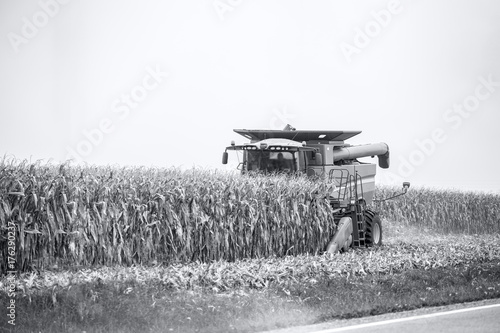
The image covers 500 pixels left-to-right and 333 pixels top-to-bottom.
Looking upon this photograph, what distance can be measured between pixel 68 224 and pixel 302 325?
5810 millimetres

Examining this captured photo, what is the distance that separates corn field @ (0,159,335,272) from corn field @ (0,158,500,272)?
2 cm

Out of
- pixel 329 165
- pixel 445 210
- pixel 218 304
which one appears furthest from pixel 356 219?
pixel 445 210

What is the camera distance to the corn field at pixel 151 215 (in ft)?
43.2

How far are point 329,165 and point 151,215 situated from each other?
7858mm

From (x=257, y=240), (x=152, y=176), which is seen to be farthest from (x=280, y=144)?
(x=152, y=176)

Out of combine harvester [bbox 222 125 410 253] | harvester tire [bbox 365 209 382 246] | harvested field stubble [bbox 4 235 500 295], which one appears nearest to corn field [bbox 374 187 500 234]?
harvester tire [bbox 365 209 382 246]

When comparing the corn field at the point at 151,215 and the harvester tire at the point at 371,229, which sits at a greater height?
the corn field at the point at 151,215

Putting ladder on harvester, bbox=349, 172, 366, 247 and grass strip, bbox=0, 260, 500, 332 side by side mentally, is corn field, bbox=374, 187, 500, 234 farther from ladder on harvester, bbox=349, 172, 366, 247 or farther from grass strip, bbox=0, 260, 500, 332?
grass strip, bbox=0, 260, 500, 332

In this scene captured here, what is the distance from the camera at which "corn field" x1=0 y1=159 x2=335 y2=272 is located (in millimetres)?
13164

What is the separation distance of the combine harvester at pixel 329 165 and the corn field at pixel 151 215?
1.17 m

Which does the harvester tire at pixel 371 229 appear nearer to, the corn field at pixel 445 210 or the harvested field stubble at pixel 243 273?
the harvested field stubble at pixel 243 273

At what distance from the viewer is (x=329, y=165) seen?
2130 cm

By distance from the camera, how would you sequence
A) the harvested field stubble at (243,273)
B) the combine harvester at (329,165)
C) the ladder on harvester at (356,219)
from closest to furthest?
the harvested field stubble at (243,273) → the combine harvester at (329,165) → the ladder on harvester at (356,219)

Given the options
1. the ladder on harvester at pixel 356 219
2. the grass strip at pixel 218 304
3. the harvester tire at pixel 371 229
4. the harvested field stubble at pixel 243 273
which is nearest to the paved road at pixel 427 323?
the grass strip at pixel 218 304
